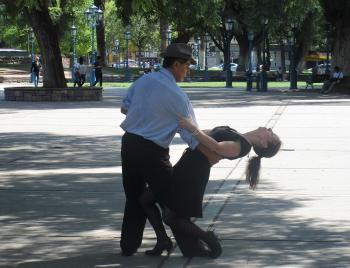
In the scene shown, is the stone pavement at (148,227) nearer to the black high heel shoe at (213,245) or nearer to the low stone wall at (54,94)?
the black high heel shoe at (213,245)

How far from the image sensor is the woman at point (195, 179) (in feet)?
19.6

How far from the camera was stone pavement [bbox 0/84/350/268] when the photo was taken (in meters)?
6.47

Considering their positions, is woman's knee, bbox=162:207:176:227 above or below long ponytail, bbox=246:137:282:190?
below

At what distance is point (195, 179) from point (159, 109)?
60 cm

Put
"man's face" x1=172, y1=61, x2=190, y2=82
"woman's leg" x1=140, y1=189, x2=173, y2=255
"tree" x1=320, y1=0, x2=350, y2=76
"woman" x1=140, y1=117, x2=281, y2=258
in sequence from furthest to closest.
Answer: "tree" x1=320, y1=0, x2=350, y2=76, "woman's leg" x1=140, y1=189, x2=173, y2=255, "man's face" x1=172, y1=61, x2=190, y2=82, "woman" x1=140, y1=117, x2=281, y2=258

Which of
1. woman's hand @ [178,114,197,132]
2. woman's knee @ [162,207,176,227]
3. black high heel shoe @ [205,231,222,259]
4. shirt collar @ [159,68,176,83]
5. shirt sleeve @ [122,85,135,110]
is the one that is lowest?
black high heel shoe @ [205,231,222,259]

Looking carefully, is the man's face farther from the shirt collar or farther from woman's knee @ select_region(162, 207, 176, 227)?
woman's knee @ select_region(162, 207, 176, 227)

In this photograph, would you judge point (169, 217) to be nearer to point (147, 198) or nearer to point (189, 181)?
point (147, 198)

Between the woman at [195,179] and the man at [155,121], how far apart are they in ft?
0.35

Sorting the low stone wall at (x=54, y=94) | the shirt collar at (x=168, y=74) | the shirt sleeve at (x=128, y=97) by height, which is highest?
the shirt collar at (x=168, y=74)

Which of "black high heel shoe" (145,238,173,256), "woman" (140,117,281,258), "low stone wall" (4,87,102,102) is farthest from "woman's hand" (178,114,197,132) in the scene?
"low stone wall" (4,87,102,102)

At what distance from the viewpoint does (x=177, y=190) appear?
611cm

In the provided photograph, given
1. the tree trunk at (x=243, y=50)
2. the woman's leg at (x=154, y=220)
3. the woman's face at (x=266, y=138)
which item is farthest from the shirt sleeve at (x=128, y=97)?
the tree trunk at (x=243, y=50)

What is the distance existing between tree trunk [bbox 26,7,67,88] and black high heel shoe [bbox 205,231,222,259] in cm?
2304
